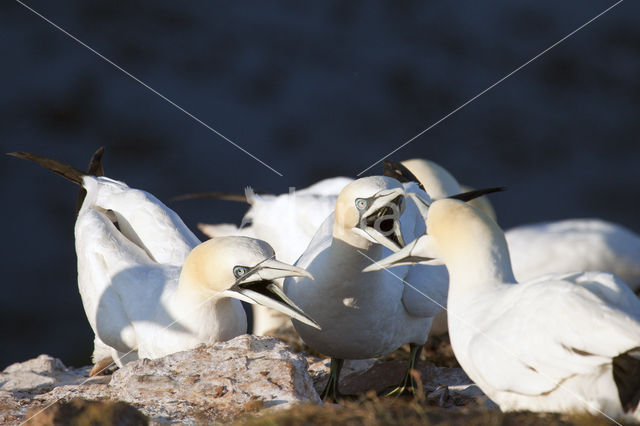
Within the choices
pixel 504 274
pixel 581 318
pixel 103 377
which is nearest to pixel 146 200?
pixel 103 377

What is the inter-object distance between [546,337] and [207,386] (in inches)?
54.9

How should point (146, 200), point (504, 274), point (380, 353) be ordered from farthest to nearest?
point (146, 200) < point (380, 353) < point (504, 274)

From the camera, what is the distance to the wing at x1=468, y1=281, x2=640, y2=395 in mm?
3404

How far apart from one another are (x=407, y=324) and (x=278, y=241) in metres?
1.91

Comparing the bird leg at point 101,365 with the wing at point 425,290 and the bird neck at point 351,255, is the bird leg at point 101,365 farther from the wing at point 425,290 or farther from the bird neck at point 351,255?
the wing at point 425,290

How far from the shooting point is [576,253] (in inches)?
320

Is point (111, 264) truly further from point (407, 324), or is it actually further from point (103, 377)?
point (407, 324)

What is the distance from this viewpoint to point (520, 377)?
11.9ft

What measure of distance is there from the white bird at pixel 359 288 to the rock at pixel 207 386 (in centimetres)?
53

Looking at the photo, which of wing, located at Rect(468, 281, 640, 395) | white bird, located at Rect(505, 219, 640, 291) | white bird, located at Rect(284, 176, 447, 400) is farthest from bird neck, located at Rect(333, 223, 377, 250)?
white bird, located at Rect(505, 219, 640, 291)

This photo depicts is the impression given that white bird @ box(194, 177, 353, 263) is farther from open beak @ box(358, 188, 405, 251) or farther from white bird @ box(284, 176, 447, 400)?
open beak @ box(358, 188, 405, 251)

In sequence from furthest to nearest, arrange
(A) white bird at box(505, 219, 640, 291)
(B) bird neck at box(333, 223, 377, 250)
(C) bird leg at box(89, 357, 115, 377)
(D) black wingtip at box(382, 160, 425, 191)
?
(A) white bird at box(505, 219, 640, 291)
(D) black wingtip at box(382, 160, 425, 191)
(C) bird leg at box(89, 357, 115, 377)
(B) bird neck at box(333, 223, 377, 250)

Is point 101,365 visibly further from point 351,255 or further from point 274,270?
point 351,255

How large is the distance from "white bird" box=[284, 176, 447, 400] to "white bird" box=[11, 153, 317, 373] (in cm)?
28
